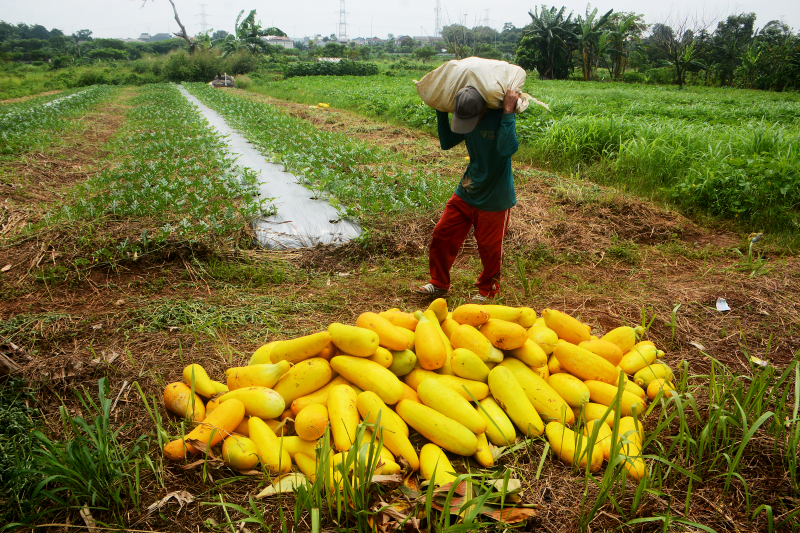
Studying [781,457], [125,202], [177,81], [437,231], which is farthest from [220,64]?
[781,457]

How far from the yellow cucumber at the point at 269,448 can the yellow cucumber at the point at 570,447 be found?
1.08 meters

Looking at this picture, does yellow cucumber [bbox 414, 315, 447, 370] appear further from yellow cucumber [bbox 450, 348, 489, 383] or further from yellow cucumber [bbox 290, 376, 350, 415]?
yellow cucumber [bbox 290, 376, 350, 415]

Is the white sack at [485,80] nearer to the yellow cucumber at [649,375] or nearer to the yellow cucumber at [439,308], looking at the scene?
the yellow cucumber at [439,308]

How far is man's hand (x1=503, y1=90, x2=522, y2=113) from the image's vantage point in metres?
2.83

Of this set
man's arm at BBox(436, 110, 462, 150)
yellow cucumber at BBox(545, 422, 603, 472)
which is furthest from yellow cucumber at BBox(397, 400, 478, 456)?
man's arm at BBox(436, 110, 462, 150)

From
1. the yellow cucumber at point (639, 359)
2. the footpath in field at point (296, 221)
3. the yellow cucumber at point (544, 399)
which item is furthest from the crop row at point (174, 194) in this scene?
the yellow cucumber at point (639, 359)

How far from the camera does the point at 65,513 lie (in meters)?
1.56

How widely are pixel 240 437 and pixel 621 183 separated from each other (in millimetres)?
6409

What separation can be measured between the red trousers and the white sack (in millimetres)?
764

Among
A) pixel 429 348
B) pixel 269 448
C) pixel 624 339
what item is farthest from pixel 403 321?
pixel 624 339

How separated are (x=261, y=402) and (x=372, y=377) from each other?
1.58 feet

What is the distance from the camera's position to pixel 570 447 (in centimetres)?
177

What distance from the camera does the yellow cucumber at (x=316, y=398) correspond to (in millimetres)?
1921

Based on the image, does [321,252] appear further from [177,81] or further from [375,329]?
[177,81]
